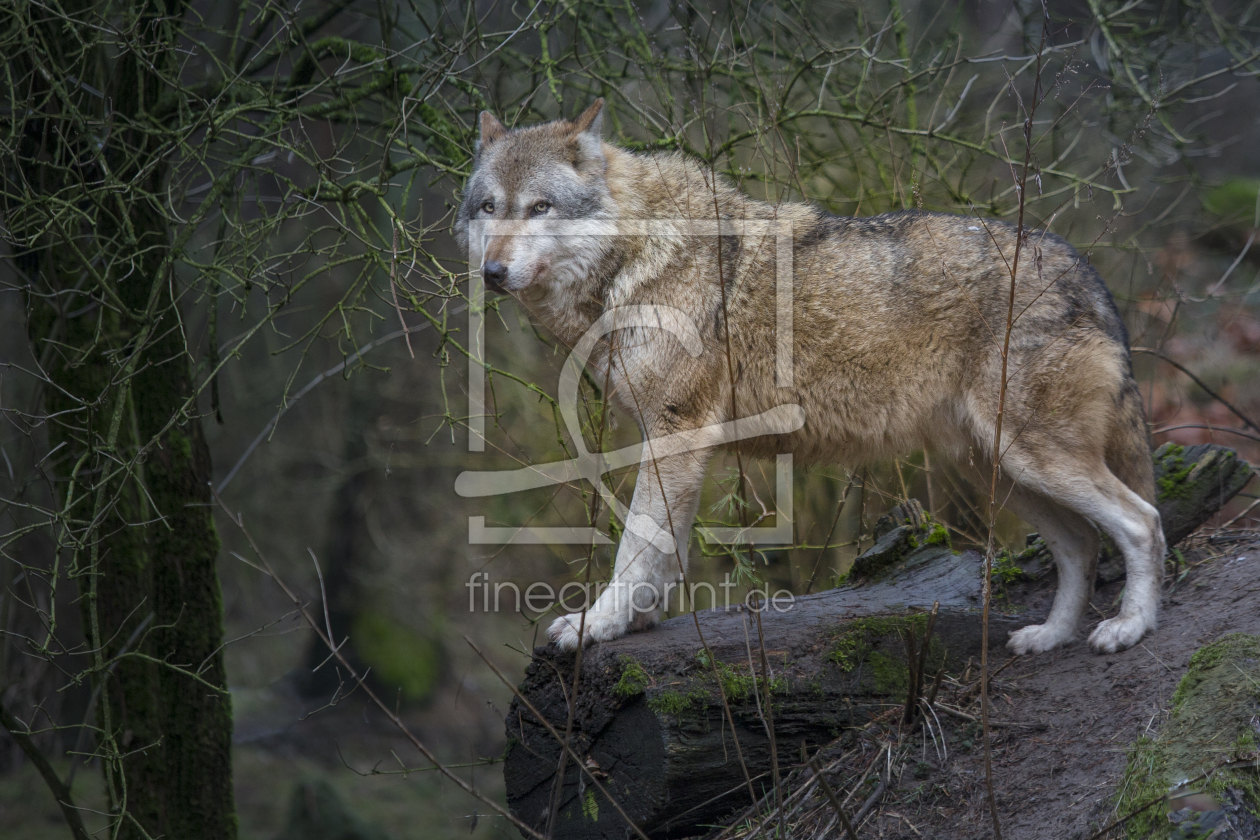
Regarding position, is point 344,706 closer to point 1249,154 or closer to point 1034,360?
point 1034,360

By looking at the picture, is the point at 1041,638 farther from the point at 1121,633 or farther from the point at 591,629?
the point at 591,629

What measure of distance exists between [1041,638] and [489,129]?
3.78m

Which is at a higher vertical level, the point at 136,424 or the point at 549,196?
the point at 549,196

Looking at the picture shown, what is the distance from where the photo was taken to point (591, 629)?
13.2 ft

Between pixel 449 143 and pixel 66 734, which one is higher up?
pixel 449 143

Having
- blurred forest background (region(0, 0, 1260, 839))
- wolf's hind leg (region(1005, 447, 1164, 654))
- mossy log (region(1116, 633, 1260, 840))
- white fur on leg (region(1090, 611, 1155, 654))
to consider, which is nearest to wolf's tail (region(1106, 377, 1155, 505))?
wolf's hind leg (region(1005, 447, 1164, 654))

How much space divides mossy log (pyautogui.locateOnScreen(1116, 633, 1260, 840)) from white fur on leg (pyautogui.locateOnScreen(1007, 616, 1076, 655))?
1.13 metres

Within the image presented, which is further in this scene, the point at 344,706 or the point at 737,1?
the point at 344,706

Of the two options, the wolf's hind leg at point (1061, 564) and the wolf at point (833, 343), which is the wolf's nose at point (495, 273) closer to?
the wolf at point (833, 343)

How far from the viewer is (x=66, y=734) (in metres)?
10.2

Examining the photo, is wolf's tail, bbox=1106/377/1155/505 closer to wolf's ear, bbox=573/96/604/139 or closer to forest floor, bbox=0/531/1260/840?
forest floor, bbox=0/531/1260/840

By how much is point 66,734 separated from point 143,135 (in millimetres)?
8086

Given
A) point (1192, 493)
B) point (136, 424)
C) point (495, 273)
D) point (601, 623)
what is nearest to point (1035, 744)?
point (601, 623)

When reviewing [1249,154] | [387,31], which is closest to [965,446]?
[387,31]
